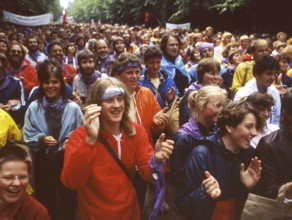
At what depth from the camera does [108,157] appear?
125 inches

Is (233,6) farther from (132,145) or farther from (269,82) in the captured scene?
(132,145)

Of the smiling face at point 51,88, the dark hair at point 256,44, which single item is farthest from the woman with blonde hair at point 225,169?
the dark hair at point 256,44

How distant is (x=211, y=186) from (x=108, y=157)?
2.81 ft

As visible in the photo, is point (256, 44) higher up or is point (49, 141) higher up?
point (256, 44)

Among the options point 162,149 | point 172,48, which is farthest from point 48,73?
point 172,48

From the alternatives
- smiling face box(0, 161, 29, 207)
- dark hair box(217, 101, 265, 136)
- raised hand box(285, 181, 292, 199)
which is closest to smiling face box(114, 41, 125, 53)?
dark hair box(217, 101, 265, 136)

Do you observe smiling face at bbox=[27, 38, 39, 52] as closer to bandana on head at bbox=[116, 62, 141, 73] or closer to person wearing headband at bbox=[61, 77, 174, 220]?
bandana on head at bbox=[116, 62, 141, 73]

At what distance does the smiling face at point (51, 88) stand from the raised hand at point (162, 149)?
1.73m

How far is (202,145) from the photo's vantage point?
124 inches

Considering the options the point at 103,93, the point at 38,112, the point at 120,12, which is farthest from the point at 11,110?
the point at 120,12

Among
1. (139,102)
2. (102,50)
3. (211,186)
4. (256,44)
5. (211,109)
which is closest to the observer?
(211,186)

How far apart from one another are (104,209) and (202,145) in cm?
92

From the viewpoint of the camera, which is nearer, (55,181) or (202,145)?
(202,145)

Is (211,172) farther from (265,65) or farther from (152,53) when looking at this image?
(152,53)
